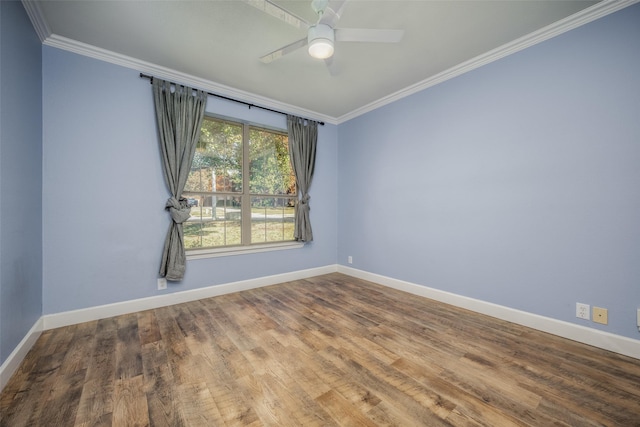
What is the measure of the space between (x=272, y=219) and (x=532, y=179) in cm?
322

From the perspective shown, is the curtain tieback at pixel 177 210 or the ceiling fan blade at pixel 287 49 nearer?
the ceiling fan blade at pixel 287 49

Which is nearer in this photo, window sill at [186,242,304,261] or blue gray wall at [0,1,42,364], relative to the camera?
blue gray wall at [0,1,42,364]

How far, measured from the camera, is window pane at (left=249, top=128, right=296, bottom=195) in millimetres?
3721

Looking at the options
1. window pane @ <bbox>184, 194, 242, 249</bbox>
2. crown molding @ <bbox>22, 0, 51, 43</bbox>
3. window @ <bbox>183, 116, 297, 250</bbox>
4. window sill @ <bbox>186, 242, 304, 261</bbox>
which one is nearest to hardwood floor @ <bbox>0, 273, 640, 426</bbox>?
window sill @ <bbox>186, 242, 304, 261</bbox>

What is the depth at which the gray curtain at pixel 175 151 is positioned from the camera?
9.30 feet

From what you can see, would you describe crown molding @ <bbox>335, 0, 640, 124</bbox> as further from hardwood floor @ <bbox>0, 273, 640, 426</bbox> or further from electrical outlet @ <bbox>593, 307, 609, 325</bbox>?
hardwood floor @ <bbox>0, 273, 640, 426</bbox>

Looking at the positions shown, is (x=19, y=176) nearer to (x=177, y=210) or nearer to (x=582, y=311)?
(x=177, y=210)

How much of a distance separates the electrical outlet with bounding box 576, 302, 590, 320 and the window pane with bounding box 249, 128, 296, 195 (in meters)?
3.51

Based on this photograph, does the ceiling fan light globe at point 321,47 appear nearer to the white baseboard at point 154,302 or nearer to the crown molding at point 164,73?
the crown molding at point 164,73

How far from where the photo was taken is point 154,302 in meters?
2.83

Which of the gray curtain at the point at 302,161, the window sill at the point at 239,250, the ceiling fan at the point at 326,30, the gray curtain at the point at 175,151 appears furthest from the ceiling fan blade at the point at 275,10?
the window sill at the point at 239,250

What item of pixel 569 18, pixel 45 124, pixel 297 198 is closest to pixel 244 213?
pixel 297 198

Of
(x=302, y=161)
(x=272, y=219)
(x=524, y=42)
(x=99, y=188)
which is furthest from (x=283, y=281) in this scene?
(x=524, y=42)

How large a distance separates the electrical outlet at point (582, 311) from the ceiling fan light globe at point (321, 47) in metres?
2.92
